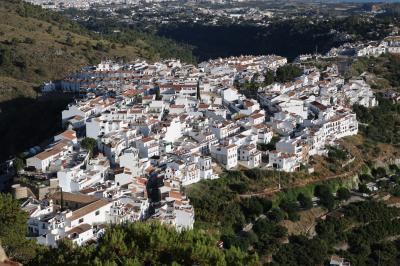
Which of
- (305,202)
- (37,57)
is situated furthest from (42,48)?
(305,202)

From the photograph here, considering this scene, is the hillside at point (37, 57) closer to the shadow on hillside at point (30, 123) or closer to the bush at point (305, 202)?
the shadow on hillside at point (30, 123)

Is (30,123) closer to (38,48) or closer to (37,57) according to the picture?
(37,57)

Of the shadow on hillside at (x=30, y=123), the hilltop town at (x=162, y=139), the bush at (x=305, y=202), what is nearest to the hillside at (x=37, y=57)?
the shadow on hillside at (x=30, y=123)

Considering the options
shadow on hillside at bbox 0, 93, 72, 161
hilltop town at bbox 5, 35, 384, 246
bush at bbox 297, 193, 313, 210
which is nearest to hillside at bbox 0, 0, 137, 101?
shadow on hillside at bbox 0, 93, 72, 161

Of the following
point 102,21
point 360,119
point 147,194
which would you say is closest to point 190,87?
point 360,119

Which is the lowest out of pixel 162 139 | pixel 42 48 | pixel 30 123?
pixel 30 123

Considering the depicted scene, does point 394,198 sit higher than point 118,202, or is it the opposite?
point 118,202

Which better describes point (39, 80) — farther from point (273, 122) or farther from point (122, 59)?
point (273, 122)

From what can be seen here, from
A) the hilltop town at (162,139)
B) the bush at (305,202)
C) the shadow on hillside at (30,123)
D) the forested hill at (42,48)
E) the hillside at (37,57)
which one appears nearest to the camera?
the hilltop town at (162,139)
